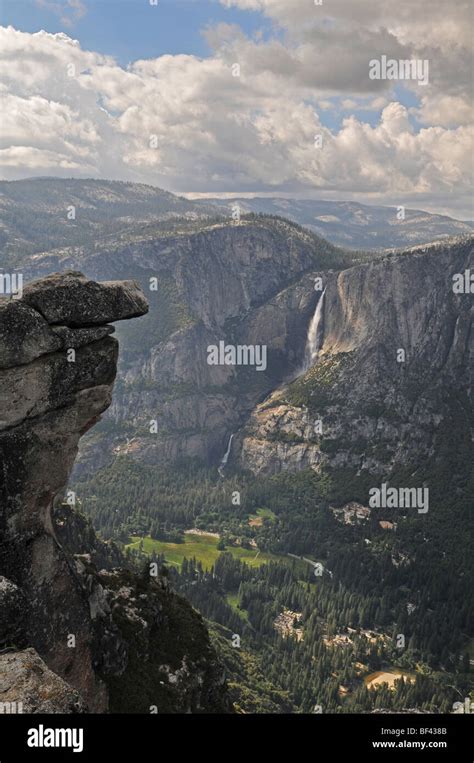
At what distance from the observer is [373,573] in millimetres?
187000

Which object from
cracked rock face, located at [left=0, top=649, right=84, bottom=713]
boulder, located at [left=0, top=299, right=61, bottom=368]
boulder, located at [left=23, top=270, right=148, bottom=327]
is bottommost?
cracked rock face, located at [left=0, top=649, right=84, bottom=713]

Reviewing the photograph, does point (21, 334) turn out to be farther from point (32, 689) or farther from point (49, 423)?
point (32, 689)

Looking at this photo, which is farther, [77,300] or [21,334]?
[77,300]

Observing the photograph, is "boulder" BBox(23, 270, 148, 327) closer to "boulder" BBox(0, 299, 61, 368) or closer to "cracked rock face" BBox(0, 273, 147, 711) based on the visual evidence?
"cracked rock face" BBox(0, 273, 147, 711)

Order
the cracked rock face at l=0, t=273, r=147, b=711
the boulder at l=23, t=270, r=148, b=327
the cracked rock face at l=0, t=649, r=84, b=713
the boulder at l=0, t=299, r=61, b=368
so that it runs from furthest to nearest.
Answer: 1. the boulder at l=23, t=270, r=148, b=327
2. the cracked rock face at l=0, t=273, r=147, b=711
3. the boulder at l=0, t=299, r=61, b=368
4. the cracked rock face at l=0, t=649, r=84, b=713

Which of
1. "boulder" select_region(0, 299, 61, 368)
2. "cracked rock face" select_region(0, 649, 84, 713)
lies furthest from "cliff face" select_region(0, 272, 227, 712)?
"cracked rock face" select_region(0, 649, 84, 713)

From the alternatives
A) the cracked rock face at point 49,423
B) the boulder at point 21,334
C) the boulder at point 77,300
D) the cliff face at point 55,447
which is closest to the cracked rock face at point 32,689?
the cliff face at point 55,447

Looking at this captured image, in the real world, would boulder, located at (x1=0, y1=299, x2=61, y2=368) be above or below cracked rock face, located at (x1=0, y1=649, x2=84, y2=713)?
above

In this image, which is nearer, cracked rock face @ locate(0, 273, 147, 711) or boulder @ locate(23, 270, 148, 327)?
cracked rock face @ locate(0, 273, 147, 711)

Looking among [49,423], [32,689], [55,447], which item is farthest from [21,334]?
[32,689]

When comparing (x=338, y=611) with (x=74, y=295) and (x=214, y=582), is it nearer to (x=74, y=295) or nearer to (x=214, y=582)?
(x=214, y=582)
